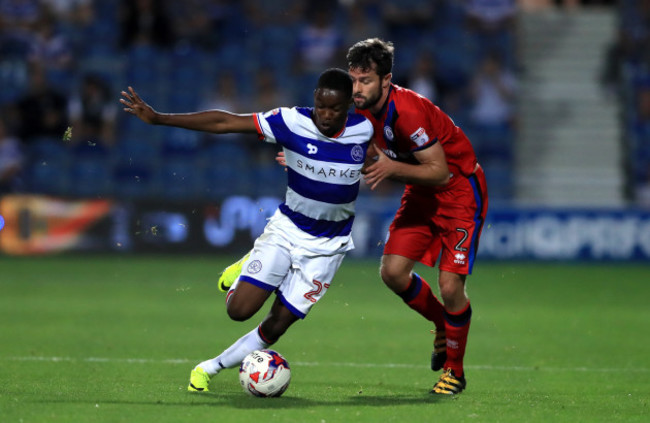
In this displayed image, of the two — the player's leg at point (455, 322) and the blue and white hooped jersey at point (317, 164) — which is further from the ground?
the blue and white hooped jersey at point (317, 164)

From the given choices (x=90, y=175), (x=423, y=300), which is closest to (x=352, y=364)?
(x=423, y=300)

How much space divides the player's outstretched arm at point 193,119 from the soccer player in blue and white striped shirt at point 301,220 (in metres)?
0.01

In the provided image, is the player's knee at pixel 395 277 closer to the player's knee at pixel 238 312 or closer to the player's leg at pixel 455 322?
the player's leg at pixel 455 322

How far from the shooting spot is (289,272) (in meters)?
6.50

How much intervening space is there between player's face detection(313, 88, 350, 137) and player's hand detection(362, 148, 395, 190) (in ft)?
1.16

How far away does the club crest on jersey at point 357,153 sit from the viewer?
633cm

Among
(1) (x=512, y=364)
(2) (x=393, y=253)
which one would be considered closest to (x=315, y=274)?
(2) (x=393, y=253)

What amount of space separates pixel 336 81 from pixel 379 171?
605 mm

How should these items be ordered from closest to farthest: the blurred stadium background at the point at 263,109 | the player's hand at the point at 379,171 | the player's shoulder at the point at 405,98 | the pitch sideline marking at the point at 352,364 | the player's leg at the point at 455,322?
the player's hand at the point at 379,171, the player's shoulder at the point at 405,98, the player's leg at the point at 455,322, the pitch sideline marking at the point at 352,364, the blurred stadium background at the point at 263,109

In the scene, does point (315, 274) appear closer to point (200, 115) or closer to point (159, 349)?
point (200, 115)

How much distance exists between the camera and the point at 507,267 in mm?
15531

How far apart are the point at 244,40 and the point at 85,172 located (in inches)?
151

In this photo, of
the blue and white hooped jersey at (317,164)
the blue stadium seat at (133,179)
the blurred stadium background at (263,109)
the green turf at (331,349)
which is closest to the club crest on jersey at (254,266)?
the blue and white hooped jersey at (317,164)

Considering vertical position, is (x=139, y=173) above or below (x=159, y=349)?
below
